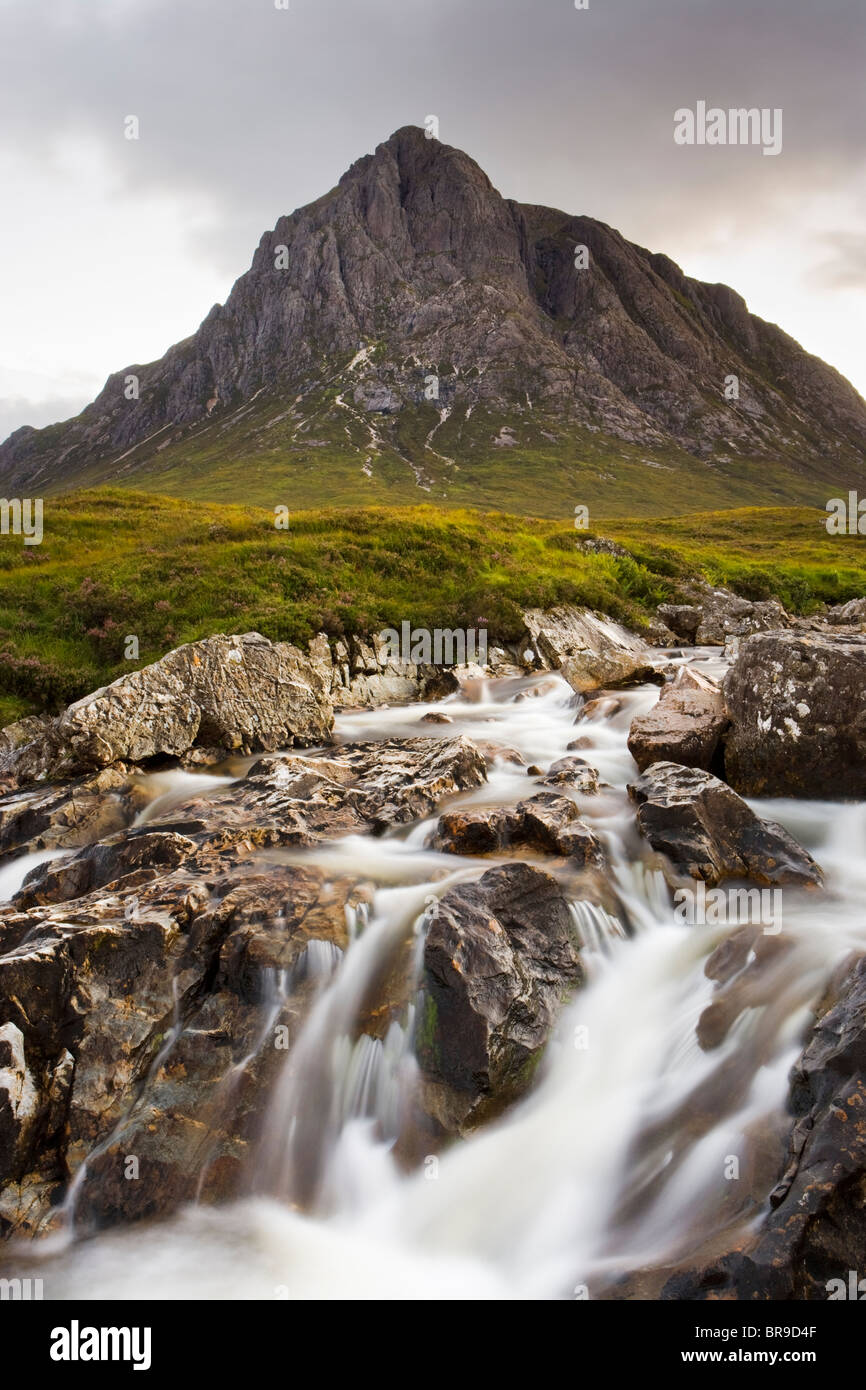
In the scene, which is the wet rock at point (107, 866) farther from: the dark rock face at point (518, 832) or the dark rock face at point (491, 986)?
the dark rock face at point (491, 986)

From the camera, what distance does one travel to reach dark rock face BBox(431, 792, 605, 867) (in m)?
10.0

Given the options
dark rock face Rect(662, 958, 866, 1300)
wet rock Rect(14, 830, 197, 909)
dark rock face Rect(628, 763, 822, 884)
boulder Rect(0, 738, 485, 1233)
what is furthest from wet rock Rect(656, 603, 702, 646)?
dark rock face Rect(662, 958, 866, 1300)

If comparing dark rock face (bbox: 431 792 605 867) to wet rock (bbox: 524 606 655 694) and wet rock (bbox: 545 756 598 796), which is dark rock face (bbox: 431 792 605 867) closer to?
wet rock (bbox: 545 756 598 796)

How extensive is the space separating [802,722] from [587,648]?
42.2 feet

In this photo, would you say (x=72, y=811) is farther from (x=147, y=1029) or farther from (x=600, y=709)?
(x=600, y=709)

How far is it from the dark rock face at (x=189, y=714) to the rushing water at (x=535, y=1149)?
7.56 m

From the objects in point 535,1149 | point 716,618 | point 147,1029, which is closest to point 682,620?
point 716,618

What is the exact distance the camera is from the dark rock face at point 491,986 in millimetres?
7207

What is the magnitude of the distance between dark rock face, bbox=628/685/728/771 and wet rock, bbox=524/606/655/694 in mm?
5787

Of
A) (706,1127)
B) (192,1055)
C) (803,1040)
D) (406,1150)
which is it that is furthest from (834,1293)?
(192,1055)

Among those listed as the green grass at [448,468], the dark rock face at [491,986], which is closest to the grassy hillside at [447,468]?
the green grass at [448,468]

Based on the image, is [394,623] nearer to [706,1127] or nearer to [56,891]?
Answer: [56,891]

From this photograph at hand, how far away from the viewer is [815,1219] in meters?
4.77

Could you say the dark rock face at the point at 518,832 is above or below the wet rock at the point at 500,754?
below
